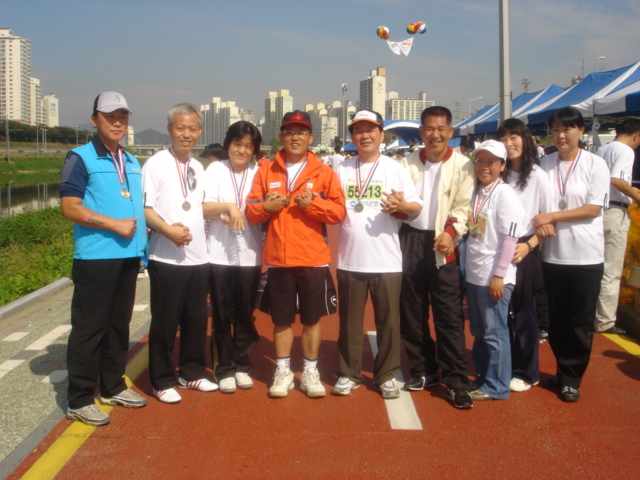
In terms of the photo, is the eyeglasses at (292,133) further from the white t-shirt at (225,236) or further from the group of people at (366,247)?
the white t-shirt at (225,236)

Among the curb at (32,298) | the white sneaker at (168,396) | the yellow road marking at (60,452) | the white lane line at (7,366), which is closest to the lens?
the yellow road marking at (60,452)

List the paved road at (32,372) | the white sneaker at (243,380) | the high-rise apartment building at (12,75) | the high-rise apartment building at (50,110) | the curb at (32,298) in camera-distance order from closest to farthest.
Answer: the paved road at (32,372) → the white sneaker at (243,380) → the curb at (32,298) → the high-rise apartment building at (12,75) → the high-rise apartment building at (50,110)

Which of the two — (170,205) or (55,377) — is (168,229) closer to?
(170,205)

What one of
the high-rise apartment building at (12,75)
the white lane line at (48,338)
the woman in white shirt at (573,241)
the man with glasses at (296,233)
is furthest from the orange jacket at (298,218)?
the high-rise apartment building at (12,75)

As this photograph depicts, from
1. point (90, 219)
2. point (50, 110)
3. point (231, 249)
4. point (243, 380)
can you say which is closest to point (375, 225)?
point (231, 249)

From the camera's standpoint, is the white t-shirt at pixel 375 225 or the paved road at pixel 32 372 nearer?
the paved road at pixel 32 372

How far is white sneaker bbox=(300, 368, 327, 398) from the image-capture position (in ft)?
13.3

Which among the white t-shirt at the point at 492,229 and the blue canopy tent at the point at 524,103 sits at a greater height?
the blue canopy tent at the point at 524,103

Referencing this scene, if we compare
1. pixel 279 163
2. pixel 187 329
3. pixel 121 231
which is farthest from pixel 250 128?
pixel 187 329

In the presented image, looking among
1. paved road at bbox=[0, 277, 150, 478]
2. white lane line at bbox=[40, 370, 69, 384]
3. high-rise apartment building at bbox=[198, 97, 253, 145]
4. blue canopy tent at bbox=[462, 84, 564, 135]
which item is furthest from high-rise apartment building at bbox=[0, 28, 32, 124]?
white lane line at bbox=[40, 370, 69, 384]

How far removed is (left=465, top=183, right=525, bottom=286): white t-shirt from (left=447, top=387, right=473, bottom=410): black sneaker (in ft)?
2.56

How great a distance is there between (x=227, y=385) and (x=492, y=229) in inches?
89.4

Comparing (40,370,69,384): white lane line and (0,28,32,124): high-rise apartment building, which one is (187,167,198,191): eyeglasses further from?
(0,28,32,124): high-rise apartment building

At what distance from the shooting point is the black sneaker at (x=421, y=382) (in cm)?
421
